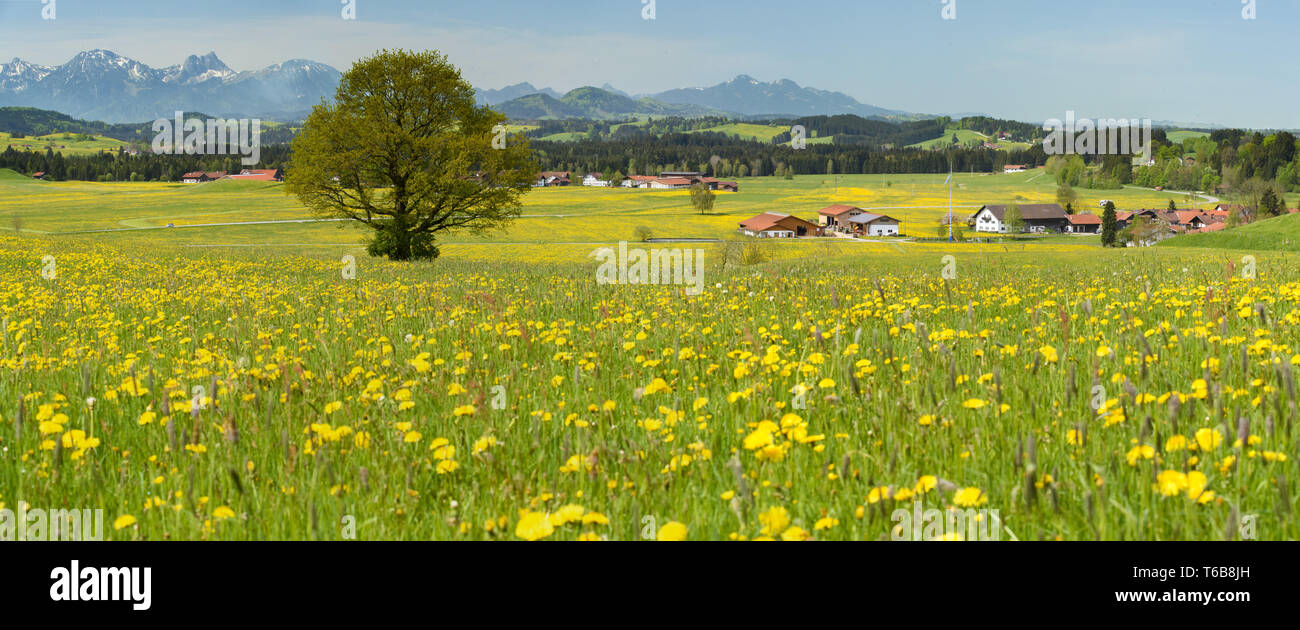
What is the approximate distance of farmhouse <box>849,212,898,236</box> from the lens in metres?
146

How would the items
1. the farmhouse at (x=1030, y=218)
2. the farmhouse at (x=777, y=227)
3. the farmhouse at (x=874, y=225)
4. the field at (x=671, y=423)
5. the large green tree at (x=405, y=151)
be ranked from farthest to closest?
1. the farmhouse at (x=1030, y=218)
2. the farmhouse at (x=874, y=225)
3. the farmhouse at (x=777, y=227)
4. the large green tree at (x=405, y=151)
5. the field at (x=671, y=423)

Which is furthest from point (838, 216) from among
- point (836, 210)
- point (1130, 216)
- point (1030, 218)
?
point (1130, 216)

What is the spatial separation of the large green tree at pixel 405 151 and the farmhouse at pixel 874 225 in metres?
112

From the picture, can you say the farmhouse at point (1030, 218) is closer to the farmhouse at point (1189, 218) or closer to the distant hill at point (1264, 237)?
the farmhouse at point (1189, 218)

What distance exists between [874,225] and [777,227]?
18591 millimetres

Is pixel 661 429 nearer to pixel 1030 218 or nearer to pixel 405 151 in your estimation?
pixel 405 151

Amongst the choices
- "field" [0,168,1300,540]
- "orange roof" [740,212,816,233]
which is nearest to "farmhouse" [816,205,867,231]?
"orange roof" [740,212,816,233]

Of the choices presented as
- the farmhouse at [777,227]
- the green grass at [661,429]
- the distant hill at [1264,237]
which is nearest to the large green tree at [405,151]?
the green grass at [661,429]

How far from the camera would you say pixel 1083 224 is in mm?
174000

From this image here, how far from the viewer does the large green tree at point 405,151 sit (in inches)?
1553

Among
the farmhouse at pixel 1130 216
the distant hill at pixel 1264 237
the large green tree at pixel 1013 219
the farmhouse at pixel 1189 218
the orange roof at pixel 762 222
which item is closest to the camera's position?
the distant hill at pixel 1264 237
